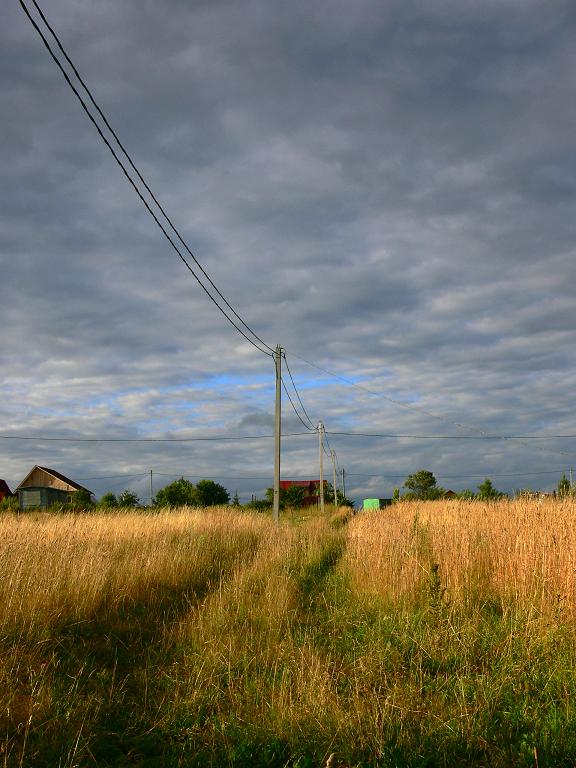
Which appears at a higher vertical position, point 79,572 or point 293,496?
point 293,496

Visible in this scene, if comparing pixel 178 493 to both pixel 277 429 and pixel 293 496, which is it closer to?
pixel 293 496

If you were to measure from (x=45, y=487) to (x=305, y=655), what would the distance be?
5760 cm

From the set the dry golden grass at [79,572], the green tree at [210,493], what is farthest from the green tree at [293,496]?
the dry golden grass at [79,572]

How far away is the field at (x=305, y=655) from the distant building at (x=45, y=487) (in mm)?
51470

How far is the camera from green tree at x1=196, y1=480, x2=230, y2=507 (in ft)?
156

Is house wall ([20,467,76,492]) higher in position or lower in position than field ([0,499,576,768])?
higher

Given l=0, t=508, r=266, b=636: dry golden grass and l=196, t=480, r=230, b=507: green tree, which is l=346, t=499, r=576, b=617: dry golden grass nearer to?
l=0, t=508, r=266, b=636: dry golden grass

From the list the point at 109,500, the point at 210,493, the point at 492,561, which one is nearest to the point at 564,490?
the point at 492,561

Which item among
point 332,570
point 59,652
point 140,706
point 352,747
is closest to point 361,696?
point 352,747

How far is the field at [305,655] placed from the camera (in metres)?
4.39

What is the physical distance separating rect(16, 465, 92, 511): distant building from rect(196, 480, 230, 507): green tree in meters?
15.8

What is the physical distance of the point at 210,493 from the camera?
160ft

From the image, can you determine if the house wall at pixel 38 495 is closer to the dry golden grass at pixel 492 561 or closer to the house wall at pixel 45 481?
the house wall at pixel 45 481

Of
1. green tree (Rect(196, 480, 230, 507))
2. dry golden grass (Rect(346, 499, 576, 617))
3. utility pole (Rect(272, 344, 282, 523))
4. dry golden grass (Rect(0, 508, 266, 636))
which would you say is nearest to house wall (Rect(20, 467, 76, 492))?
green tree (Rect(196, 480, 230, 507))
